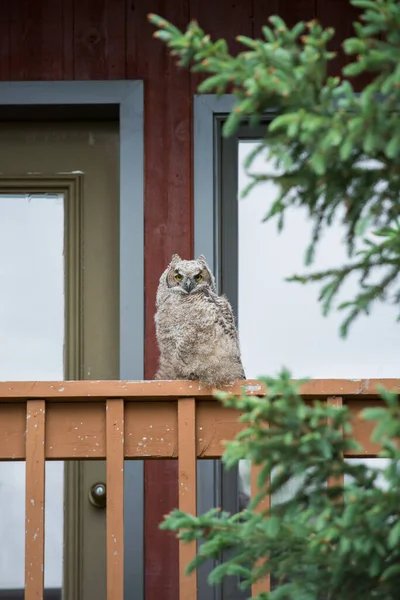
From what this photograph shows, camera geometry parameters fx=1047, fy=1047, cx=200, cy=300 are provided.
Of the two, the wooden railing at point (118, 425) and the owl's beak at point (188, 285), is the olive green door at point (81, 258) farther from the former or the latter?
the wooden railing at point (118, 425)

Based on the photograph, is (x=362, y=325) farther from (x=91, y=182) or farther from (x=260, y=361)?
(x=91, y=182)

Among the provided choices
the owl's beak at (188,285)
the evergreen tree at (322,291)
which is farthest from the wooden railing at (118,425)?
the evergreen tree at (322,291)

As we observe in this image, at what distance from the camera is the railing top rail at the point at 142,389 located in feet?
9.76

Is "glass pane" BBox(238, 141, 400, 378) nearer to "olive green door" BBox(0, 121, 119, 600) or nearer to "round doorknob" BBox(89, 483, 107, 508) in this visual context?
"olive green door" BBox(0, 121, 119, 600)

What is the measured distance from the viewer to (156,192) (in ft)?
13.7

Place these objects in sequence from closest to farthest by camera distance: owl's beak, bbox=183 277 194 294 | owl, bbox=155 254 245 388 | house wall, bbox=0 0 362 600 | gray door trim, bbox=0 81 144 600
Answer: owl, bbox=155 254 245 388, owl's beak, bbox=183 277 194 294, gray door trim, bbox=0 81 144 600, house wall, bbox=0 0 362 600

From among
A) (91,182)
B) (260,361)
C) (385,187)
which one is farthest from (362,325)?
(385,187)

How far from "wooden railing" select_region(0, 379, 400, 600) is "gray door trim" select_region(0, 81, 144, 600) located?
0.97 metres

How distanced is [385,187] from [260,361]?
2246 mm

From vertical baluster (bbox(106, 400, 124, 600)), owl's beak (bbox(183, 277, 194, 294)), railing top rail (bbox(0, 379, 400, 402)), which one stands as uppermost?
owl's beak (bbox(183, 277, 194, 294))

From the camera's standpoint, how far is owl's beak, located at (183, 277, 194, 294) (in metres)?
3.48

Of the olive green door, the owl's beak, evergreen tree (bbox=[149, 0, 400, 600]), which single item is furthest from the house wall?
evergreen tree (bbox=[149, 0, 400, 600])

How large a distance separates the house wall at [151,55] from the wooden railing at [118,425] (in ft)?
3.51

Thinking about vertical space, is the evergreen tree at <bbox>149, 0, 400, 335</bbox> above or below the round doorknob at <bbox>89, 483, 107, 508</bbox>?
above
